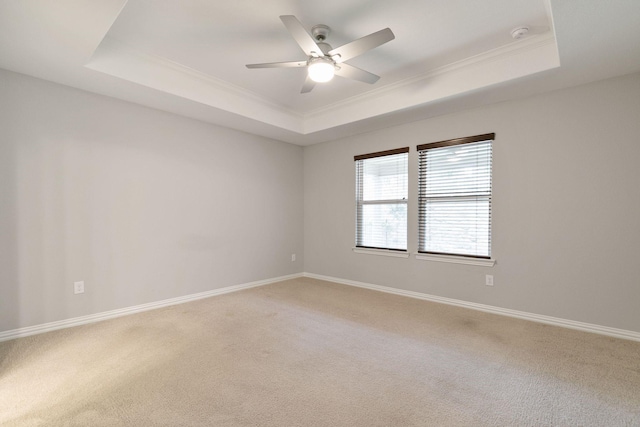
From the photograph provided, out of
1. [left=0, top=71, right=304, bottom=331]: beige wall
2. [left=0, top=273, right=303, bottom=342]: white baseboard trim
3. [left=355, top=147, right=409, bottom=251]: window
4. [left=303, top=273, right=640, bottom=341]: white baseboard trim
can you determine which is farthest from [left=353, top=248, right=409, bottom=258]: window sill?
[left=0, top=273, right=303, bottom=342]: white baseboard trim

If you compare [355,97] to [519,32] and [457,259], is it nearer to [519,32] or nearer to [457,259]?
[519,32]

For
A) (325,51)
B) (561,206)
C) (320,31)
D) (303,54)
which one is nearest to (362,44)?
(325,51)

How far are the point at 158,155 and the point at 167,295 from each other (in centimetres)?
170

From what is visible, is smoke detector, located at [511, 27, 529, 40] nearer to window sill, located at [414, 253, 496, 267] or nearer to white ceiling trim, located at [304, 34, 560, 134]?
white ceiling trim, located at [304, 34, 560, 134]

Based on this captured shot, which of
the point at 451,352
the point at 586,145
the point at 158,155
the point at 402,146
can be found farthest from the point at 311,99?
the point at 451,352

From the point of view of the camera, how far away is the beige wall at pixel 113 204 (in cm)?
276

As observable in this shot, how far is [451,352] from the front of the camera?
8.07ft

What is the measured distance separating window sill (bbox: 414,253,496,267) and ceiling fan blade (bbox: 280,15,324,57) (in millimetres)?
2761

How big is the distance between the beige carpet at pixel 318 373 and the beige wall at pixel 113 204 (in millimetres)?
478

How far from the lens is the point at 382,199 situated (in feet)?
14.7

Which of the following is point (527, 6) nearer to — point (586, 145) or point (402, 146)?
point (586, 145)

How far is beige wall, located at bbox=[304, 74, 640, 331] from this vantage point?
2746 millimetres

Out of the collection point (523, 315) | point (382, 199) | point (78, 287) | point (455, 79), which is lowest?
point (523, 315)

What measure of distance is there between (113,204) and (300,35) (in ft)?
8.73
